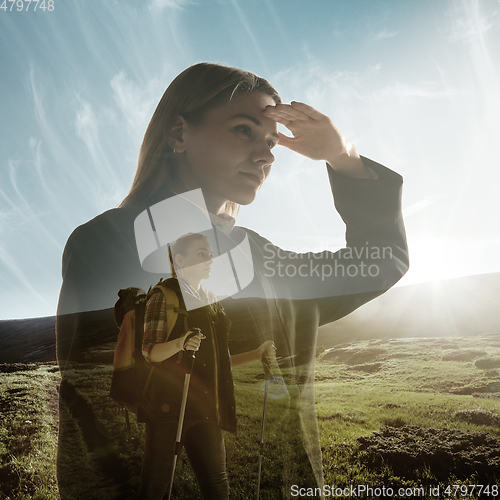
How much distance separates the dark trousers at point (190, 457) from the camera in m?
0.62

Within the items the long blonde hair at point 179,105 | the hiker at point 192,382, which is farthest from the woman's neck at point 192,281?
the long blonde hair at point 179,105

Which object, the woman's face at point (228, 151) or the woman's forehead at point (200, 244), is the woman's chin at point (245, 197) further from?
the woman's forehead at point (200, 244)

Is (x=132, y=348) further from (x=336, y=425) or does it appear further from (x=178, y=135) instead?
(x=336, y=425)

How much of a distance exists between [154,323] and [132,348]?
0.26 ft

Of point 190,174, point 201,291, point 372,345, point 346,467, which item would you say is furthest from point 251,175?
point 372,345

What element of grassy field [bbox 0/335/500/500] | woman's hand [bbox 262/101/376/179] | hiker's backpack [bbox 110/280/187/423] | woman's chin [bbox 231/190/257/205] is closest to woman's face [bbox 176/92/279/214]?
woman's chin [bbox 231/190/257/205]

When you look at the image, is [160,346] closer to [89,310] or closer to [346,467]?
[89,310]

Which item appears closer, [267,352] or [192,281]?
[192,281]

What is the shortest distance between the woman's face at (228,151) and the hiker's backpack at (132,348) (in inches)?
15.2

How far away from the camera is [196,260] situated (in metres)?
0.77

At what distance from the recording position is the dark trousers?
2.03 feet

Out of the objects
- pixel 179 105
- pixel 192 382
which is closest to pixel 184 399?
pixel 192 382

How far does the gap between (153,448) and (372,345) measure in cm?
625

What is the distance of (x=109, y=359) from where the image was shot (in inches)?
26.9
